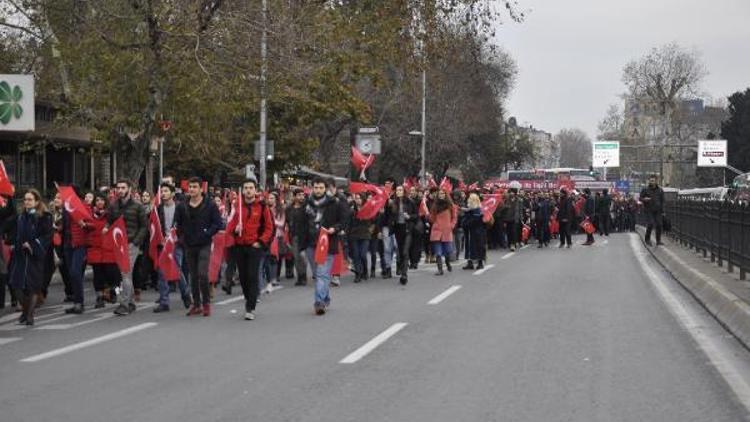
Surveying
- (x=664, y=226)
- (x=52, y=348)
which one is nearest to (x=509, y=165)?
(x=664, y=226)

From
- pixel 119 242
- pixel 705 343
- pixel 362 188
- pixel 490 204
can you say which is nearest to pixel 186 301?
pixel 119 242

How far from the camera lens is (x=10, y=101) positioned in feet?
65.6

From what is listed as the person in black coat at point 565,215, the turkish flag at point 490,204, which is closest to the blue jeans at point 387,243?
the turkish flag at point 490,204

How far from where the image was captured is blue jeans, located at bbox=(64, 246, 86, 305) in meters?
14.7

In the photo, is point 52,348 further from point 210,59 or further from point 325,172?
point 325,172

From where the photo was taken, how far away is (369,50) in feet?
90.0

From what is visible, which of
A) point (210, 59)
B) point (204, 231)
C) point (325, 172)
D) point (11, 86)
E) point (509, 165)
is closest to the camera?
point (204, 231)

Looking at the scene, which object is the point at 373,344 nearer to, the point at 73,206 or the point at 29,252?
the point at 29,252

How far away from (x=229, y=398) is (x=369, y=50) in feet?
66.2

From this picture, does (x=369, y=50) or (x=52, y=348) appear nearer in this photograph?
(x=52, y=348)

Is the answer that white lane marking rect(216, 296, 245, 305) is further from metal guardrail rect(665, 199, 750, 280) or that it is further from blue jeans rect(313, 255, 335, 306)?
metal guardrail rect(665, 199, 750, 280)

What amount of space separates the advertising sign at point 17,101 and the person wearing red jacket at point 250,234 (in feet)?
26.1

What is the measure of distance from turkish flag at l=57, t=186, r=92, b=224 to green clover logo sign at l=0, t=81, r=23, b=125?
5.48 metres

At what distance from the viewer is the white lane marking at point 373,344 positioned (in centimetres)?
1002
